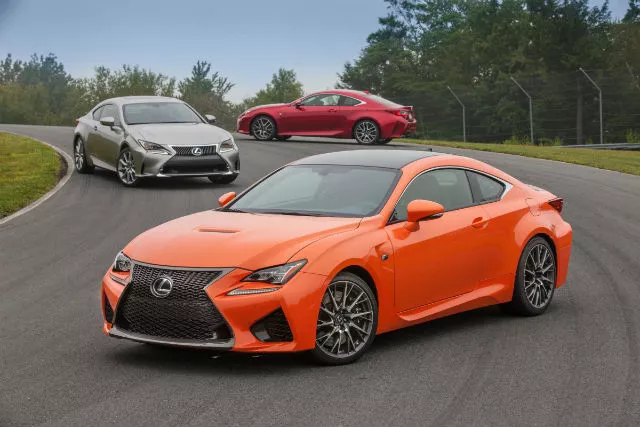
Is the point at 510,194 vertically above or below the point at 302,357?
above

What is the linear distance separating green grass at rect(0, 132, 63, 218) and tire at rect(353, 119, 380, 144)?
8.17 m

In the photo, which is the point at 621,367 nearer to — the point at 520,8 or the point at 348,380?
the point at 348,380

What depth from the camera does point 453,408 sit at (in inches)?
259

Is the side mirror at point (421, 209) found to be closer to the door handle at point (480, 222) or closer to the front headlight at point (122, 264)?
the door handle at point (480, 222)

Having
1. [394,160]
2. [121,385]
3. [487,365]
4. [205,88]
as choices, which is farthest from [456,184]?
[205,88]

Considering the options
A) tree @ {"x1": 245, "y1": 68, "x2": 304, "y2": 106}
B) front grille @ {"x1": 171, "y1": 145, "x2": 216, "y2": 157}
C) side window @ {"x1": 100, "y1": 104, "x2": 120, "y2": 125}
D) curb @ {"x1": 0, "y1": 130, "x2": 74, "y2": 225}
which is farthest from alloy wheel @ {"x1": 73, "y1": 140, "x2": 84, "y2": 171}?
tree @ {"x1": 245, "y1": 68, "x2": 304, "y2": 106}

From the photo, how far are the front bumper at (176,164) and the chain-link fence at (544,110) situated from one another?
25.7 meters

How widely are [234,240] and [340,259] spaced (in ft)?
2.38

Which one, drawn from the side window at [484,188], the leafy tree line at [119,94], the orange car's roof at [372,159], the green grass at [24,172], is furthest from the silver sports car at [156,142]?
the leafy tree line at [119,94]

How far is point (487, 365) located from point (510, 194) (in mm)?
2497

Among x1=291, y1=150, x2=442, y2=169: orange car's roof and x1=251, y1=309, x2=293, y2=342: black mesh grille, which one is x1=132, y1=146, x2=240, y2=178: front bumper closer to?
x1=291, y1=150, x2=442, y2=169: orange car's roof

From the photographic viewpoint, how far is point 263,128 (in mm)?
33062

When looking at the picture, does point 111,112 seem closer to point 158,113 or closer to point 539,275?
point 158,113

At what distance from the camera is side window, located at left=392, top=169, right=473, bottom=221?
8.82 meters
